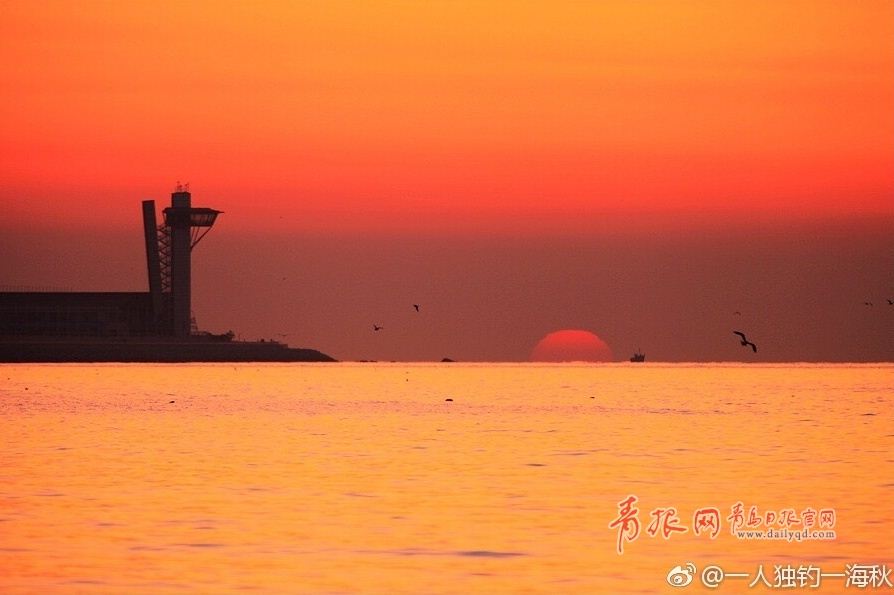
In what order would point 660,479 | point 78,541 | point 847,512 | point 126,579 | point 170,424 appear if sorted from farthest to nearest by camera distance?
point 170,424, point 660,479, point 847,512, point 78,541, point 126,579

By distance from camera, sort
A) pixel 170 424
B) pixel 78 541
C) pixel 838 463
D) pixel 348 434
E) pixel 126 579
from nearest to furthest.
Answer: pixel 126 579, pixel 78 541, pixel 838 463, pixel 348 434, pixel 170 424

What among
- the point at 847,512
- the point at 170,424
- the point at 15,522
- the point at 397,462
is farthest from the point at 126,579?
the point at 170,424

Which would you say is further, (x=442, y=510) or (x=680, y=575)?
(x=442, y=510)

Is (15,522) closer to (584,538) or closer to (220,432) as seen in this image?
(584,538)

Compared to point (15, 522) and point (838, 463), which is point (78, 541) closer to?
point (15, 522)

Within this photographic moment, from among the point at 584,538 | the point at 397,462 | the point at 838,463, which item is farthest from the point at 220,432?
the point at 584,538

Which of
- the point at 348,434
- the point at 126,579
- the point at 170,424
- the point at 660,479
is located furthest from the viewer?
the point at 170,424

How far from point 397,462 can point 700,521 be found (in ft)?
48.3

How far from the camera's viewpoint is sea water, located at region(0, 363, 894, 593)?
21.8 metres

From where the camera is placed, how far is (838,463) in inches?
1610

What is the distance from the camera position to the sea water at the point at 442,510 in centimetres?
2177

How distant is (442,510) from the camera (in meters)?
29.2

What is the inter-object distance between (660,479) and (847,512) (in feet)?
24.1

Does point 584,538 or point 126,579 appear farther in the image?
point 584,538
